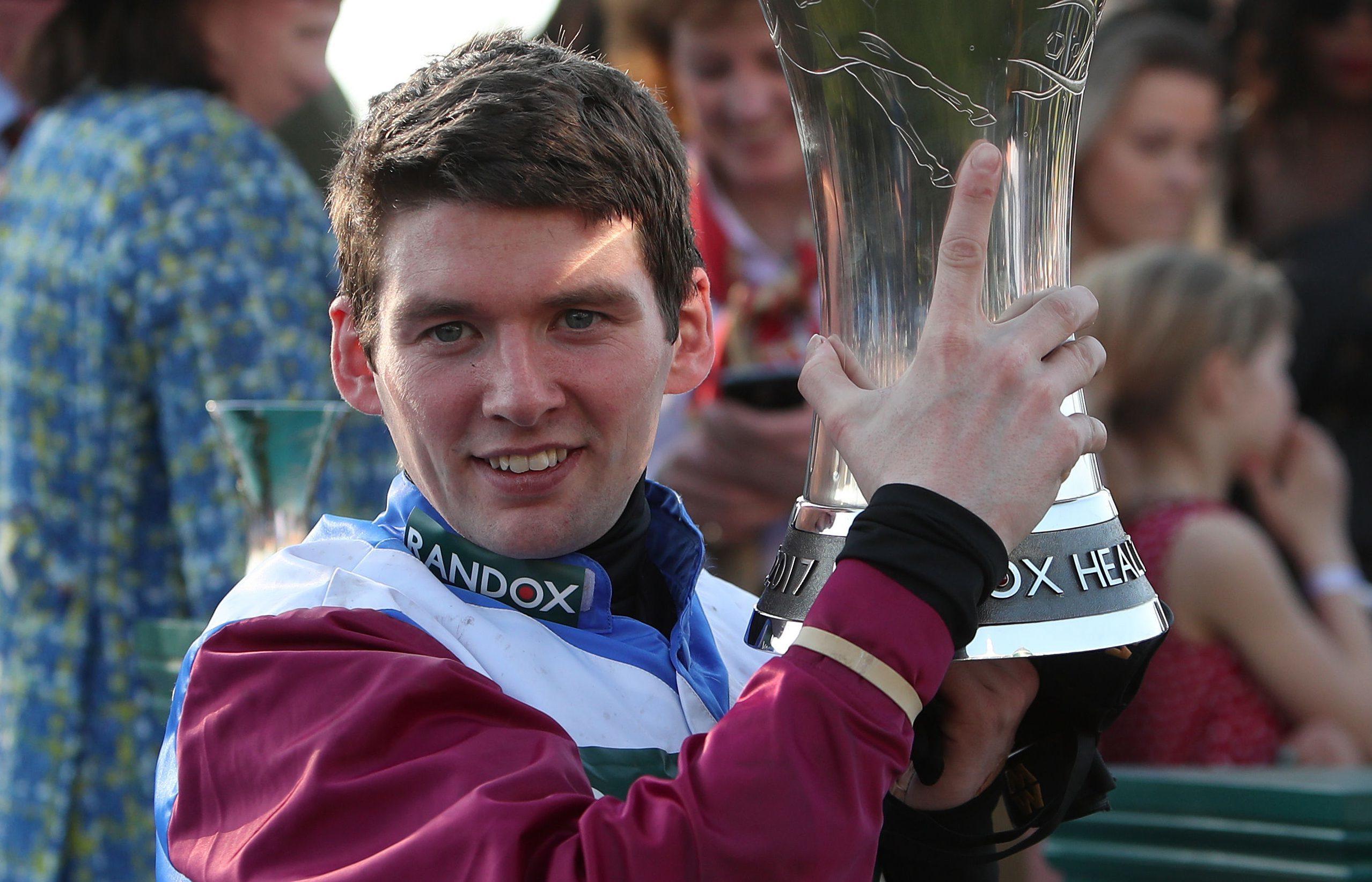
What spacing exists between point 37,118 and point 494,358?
183 centimetres

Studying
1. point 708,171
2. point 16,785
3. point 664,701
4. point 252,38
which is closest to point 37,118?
point 252,38

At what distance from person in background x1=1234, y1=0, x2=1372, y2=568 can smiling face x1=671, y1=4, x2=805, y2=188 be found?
1751 millimetres

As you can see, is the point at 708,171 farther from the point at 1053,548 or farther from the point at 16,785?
the point at 1053,548

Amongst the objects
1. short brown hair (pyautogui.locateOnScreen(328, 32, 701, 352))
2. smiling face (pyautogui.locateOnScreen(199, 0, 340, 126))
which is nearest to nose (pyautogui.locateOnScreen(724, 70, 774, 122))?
smiling face (pyautogui.locateOnScreen(199, 0, 340, 126))

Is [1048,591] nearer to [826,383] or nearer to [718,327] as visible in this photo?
[826,383]

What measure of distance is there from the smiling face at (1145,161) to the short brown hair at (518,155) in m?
3.03

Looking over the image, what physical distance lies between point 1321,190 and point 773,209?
2160mm

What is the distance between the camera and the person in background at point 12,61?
3.36 meters

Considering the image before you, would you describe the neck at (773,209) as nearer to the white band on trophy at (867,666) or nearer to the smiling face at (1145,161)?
the smiling face at (1145,161)

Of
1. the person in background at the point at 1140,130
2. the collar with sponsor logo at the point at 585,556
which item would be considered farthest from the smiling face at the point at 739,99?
the collar with sponsor logo at the point at 585,556

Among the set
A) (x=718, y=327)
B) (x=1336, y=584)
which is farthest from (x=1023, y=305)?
(x=1336, y=584)

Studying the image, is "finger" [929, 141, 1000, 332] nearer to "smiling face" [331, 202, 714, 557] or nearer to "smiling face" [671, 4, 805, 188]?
"smiling face" [331, 202, 714, 557]

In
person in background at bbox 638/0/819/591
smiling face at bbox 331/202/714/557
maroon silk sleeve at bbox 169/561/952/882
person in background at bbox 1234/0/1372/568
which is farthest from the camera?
person in background at bbox 1234/0/1372/568

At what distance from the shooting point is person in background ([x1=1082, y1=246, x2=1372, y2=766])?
3225 mm
